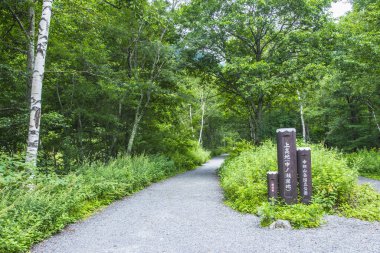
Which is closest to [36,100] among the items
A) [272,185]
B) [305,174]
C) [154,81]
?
[272,185]

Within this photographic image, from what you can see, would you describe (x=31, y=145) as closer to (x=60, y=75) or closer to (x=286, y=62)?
(x=60, y=75)

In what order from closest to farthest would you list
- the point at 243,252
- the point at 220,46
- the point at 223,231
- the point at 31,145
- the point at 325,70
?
the point at 243,252
the point at 223,231
the point at 31,145
the point at 325,70
the point at 220,46

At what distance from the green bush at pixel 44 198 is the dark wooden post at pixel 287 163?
4.69 metres

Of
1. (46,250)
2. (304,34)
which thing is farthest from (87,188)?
(304,34)

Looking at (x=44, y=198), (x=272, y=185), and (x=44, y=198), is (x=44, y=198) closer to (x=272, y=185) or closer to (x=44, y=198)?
(x=44, y=198)

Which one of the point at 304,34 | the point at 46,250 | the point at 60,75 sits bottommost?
the point at 46,250

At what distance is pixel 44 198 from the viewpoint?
529cm

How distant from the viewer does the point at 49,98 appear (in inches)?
464

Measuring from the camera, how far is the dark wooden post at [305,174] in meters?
6.38

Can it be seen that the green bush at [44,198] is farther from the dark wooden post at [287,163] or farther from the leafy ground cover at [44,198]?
the dark wooden post at [287,163]

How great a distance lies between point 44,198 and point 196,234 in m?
2.99

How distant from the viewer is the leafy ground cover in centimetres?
436

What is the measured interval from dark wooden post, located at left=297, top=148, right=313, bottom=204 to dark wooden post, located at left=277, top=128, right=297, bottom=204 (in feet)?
0.41

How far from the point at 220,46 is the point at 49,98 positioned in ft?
30.5
